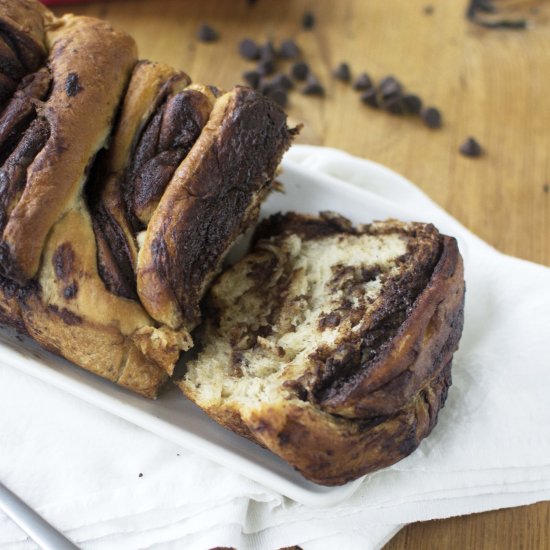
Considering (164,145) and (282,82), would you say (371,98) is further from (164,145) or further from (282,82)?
(164,145)

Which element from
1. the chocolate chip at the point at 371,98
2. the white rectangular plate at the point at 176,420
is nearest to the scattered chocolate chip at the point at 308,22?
the chocolate chip at the point at 371,98

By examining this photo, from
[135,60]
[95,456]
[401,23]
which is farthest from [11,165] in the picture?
[401,23]

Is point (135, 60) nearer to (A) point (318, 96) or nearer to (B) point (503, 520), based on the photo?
(A) point (318, 96)

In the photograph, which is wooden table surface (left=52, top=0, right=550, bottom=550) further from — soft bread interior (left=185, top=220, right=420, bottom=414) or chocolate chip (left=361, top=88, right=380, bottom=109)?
soft bread interior (left=185, top=220, right=420, bottom=414)

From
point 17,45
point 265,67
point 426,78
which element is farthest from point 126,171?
point 426,78

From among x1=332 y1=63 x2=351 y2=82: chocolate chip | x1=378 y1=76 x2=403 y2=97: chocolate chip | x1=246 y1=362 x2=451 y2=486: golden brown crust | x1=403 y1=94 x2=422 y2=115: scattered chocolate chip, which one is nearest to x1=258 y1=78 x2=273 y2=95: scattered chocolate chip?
x1=332 y1=63 x2=351 y2=82: chocolate chip
